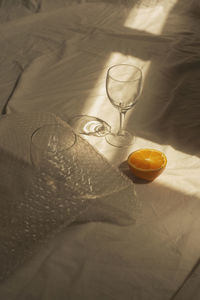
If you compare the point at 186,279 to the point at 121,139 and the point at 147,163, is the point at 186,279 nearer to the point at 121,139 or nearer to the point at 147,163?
the point at 147,163

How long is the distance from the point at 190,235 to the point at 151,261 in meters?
0.09

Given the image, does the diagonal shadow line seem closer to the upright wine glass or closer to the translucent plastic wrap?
the translucent plastic wrap

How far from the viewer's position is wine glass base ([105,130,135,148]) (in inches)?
31.4

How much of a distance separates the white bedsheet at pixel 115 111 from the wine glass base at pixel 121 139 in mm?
12

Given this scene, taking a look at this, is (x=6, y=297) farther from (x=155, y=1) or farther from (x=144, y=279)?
(x=155, y=1)

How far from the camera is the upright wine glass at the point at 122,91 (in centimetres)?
73

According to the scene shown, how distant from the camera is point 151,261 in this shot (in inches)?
22.7

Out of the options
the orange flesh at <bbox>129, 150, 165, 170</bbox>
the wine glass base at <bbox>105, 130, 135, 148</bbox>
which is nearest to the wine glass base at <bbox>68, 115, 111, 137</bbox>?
the wine glass base at <bbox>105, 130, 135, 148</bbox>

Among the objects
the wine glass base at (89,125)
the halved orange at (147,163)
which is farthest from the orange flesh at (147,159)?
the wine glass base at (89,125)

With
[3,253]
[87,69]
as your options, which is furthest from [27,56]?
[3,253]

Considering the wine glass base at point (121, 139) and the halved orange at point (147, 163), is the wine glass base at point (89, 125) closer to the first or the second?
the wine glass base at point (121, 139)

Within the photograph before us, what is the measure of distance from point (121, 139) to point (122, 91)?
0.12 meters

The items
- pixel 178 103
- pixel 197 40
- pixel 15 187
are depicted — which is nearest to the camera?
pixel 15 187

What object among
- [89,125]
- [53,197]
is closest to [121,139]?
[89,125]
